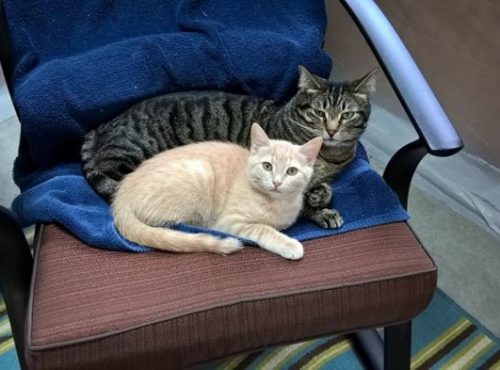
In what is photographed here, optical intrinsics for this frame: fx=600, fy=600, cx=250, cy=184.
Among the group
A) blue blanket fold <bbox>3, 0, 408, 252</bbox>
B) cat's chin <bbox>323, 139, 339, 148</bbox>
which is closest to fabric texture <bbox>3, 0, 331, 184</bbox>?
blue blanket fold <bbox>3, 0, 408, 252</bbox>

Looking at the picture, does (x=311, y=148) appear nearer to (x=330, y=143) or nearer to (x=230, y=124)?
(x=330, y=143)

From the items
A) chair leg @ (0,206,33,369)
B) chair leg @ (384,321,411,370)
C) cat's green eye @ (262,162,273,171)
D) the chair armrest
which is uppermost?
the chair armrest

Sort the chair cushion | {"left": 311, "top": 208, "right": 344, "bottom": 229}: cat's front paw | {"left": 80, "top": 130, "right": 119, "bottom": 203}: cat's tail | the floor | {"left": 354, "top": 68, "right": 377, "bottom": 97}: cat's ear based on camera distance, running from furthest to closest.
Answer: the floor → {"left": 354, "top": 68, "right": 377, "bottom": 97}: cat's ear → {"left": 80, "top": 130, "right": 119, "bottom": 203}: cat's tail → {"left": 311, "top": 208, "right": 344, "bottom": 229}: cat's front paw → the chair cushion

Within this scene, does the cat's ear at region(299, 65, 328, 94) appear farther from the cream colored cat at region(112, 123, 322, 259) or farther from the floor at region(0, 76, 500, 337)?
the floor at region(0, 76, 500, 337)

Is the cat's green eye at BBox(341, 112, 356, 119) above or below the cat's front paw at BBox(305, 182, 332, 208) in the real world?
above

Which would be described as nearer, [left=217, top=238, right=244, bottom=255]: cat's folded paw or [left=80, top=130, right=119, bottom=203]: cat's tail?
[left=217, top=238, right=244, bottom=255]: cat's folded paw

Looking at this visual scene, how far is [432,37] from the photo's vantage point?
72.0 inches

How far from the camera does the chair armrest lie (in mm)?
1015

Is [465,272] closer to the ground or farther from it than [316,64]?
closer to the ground

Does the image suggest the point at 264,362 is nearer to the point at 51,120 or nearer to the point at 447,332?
the point at 447,332

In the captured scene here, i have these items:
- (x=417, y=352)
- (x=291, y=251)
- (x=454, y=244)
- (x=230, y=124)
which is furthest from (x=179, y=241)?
(x=454, y=244)

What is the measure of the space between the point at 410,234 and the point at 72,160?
77 centimetres

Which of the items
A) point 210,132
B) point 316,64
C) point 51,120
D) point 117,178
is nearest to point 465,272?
point 316,64

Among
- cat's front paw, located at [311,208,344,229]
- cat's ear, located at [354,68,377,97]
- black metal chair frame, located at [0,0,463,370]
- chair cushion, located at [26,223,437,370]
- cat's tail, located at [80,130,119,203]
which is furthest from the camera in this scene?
cat's ear, located at [354,68,377,97]
